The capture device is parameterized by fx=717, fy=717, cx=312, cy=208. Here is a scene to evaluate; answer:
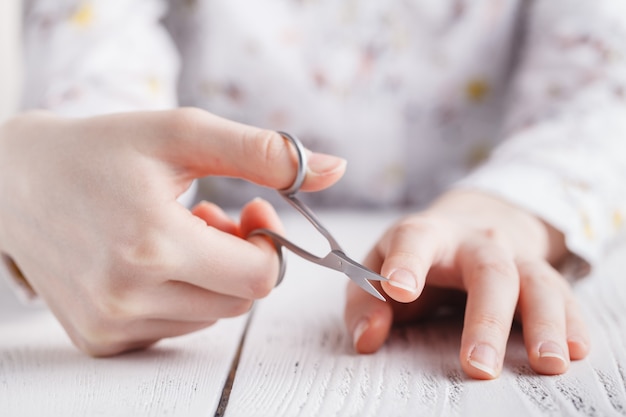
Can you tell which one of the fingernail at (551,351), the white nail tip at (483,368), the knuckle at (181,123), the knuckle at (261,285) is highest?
the knuckle at (181,123)

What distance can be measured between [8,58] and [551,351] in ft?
4.58

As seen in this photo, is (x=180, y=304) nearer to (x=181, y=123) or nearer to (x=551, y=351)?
(x=181, y=123)

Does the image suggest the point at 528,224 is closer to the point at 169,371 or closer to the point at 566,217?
the point at 566,217

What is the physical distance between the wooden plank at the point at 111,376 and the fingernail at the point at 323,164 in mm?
152

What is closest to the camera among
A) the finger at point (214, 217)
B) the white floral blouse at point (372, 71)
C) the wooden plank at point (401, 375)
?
the wooden plank at point (401, 375)

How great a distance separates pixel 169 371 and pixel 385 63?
0.63 metres

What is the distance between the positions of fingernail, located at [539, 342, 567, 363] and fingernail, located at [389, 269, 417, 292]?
0.31ft

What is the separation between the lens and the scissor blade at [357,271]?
0.46 metres

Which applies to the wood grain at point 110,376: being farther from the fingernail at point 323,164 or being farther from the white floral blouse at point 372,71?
the white floral blouse at point 372,71

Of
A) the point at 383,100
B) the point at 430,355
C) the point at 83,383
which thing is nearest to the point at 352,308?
the point at 430,355

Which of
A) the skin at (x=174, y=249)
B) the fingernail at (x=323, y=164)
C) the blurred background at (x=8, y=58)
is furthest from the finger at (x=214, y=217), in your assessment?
the blurred background at (x=8, y=58)

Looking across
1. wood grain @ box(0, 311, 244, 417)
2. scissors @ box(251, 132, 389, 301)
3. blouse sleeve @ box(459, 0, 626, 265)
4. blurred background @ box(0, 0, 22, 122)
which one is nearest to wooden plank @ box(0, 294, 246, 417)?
wood grain @ box(0, 311, 244, 417)

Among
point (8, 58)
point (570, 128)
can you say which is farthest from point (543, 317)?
point (8, 58)

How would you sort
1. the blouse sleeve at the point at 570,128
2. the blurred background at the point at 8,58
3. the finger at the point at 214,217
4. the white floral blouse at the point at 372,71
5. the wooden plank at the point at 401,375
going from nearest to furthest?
the wooden plank at the point at 401,375, the finger at the point at 214,217, the blouse sleeve at the point at 570,128, the white floral blouse at the point at 372,71, the blurred background at the point at 8,58
